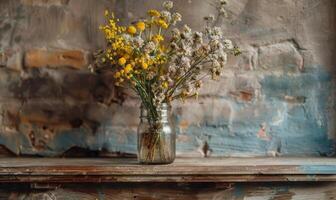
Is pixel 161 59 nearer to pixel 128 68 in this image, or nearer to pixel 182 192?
pixel 128 68

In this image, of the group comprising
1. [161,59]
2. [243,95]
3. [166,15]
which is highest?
[166,15]

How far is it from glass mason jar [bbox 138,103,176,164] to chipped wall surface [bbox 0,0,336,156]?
0.25 m

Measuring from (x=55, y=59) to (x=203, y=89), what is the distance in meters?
0.62

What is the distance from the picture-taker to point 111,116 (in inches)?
84.6

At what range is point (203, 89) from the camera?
84.8 inches

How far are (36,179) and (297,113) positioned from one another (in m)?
1.06

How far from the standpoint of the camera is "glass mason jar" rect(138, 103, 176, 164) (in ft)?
6.15

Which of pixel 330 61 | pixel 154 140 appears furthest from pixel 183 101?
pixel 330 61

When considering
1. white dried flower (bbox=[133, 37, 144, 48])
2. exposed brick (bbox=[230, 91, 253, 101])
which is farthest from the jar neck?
exposed brick (bbox=[230, 91, 253, 101])

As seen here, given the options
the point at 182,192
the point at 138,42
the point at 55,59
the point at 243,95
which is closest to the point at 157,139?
the point at 182,192

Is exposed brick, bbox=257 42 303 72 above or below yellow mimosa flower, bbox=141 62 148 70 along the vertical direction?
above

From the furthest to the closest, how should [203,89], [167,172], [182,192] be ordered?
[203,89] → [182,192] → [167,172]

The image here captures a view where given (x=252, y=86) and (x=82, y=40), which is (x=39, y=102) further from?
(x=252, y=86)

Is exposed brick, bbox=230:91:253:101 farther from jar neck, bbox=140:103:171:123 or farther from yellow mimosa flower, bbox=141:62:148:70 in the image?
yellow mimosa flower, bbox=141:62:148:70
